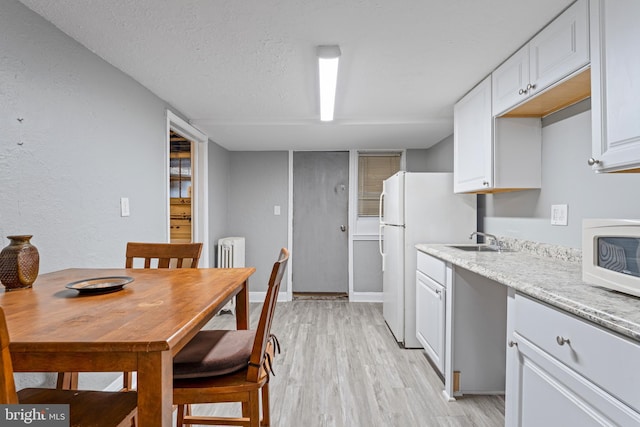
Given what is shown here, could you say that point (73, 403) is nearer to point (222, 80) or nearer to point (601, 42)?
point (222, 80)

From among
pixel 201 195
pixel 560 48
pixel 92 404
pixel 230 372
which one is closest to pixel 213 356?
pixel 230 372

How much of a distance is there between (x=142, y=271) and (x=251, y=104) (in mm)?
1764

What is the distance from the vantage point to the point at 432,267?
8.31 feet

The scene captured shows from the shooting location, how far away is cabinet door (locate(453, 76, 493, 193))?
2320 millimetres

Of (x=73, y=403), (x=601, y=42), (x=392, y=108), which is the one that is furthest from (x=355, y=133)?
Answer: (x=73, y=403)

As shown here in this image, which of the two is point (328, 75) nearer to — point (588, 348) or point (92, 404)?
point (588, 348)

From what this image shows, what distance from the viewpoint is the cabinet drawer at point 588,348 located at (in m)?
0.87

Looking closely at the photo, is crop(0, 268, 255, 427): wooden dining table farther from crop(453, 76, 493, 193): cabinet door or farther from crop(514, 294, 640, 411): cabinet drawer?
crop(453, 76, 493, 193): cabinet door

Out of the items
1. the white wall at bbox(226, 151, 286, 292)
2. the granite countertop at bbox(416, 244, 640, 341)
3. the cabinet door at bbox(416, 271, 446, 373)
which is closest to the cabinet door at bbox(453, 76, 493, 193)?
the granite countertop at bbox(416, 244, 640, 341)

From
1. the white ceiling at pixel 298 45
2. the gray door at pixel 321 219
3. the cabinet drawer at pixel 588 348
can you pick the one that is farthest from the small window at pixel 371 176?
the cabinet drawer at pixel 588 348

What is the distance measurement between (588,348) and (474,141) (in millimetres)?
1846

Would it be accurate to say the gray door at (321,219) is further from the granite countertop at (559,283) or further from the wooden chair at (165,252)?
the wooden chair at (165,252)

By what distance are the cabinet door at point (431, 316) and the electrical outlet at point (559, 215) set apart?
2.65ft

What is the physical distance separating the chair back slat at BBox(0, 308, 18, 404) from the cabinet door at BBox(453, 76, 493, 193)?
244 cm
